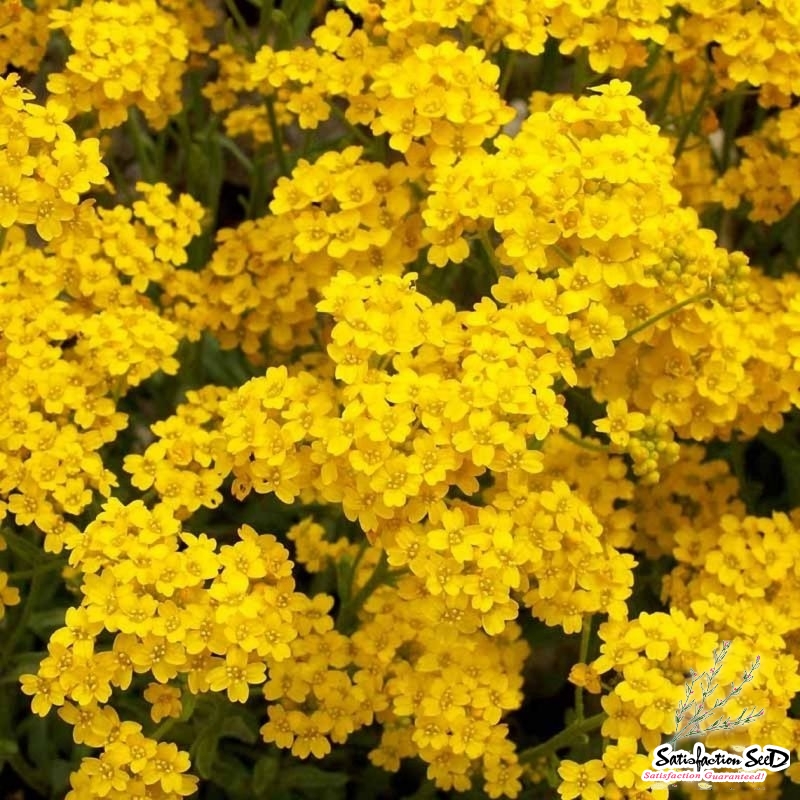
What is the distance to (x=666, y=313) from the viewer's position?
269 centimetres

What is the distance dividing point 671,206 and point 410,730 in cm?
135

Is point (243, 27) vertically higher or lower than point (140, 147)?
higher

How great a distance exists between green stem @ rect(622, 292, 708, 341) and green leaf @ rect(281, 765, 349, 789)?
4.30 ft

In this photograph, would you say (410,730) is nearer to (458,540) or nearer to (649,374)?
(458,540)

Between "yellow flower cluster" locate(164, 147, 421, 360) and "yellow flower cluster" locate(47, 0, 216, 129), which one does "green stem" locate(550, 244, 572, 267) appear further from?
"yellow flower cluster" locate(47, 0, 216, 129)

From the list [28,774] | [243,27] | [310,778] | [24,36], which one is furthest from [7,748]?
[243,27]

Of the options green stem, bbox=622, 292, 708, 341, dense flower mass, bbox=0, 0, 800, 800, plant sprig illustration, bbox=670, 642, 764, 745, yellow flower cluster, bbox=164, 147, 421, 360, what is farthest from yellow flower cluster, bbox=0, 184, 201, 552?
plant sprig illustration, bbox=670, 642, 764, 745

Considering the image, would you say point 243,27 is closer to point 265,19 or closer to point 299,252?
point 265,19

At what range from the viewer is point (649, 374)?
294cm

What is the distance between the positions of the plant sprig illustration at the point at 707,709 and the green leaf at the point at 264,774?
99 cm

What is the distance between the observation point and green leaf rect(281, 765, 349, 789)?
3.06 m

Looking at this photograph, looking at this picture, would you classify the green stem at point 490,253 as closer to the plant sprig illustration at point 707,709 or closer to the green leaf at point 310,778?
the plant sprig illustration at point 707,709

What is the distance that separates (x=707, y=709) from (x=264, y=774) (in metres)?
1.11

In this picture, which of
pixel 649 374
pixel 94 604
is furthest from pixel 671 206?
pixel 94 604
